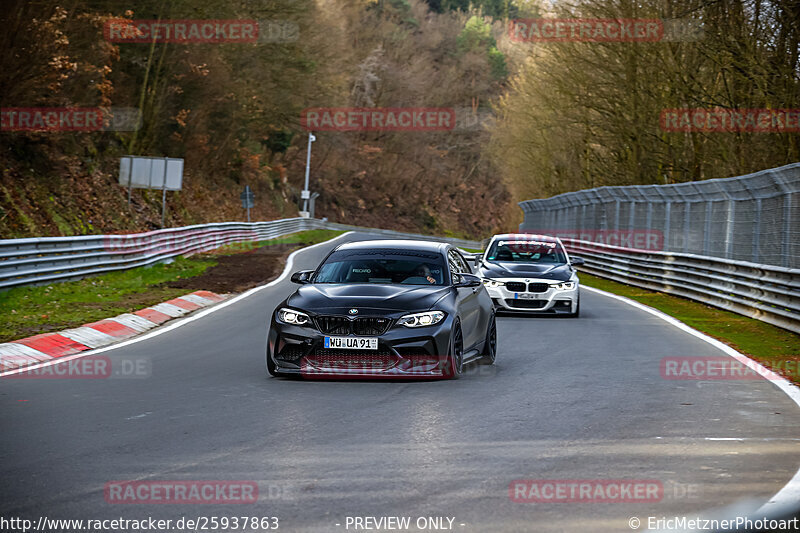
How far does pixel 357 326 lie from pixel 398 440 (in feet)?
9.25

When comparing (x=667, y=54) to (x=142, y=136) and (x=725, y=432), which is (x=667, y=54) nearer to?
(x=142, y=136)

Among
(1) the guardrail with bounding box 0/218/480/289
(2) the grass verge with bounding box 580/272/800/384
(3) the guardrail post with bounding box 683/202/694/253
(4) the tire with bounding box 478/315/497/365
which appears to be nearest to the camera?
(4) the tire with bounding box 478/315/497/365

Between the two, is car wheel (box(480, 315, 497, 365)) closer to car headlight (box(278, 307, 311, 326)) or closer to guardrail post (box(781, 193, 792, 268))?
car headlight (box(278, 307, 311, 326))

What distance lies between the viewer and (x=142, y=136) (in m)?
47.9

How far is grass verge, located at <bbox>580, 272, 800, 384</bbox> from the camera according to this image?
537 inches

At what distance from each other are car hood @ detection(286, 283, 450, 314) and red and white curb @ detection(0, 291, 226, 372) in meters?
3.50

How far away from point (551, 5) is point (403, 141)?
64676 millimetres

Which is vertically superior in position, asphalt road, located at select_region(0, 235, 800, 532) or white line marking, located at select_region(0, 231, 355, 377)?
asphalt road, located at select_region(0, 235, 800, 532)

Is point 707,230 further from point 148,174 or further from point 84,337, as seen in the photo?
point 148,174

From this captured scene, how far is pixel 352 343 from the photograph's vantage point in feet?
34.2

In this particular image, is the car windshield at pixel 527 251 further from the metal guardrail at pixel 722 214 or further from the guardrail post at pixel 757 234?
the metal guardrail at pixel 722 214

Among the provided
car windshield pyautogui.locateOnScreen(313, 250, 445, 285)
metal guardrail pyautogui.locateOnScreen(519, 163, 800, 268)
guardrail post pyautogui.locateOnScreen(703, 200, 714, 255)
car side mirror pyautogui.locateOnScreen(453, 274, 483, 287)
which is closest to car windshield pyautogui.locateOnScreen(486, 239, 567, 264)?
metal guardrail pyautogui.locateOnScreen(519, 163, 800, 268)

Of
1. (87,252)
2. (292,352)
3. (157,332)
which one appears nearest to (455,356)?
(292,352)

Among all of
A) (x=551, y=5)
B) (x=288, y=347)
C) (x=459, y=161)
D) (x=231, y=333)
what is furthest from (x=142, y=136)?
(x=459, y=161)
